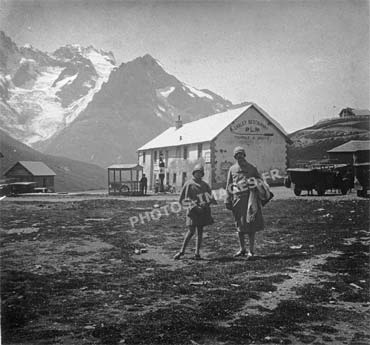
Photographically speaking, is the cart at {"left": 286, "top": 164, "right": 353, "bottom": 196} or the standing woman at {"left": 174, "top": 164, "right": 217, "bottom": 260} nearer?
the standing woman at {"left": 174, "top": 164, "right": 217, "bottom": 260}

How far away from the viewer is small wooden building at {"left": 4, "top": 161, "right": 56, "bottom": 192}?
17.7 ft

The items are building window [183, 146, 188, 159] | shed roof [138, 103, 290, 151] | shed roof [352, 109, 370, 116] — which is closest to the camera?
shed roof [352, 109, 370, 116]

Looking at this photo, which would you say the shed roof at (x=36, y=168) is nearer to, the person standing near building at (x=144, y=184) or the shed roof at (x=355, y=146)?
the person standing near building at (x=144, y=184)

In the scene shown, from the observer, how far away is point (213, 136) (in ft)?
30.6

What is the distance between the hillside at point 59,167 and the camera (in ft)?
16.6

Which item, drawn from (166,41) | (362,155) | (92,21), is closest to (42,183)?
(92,21)

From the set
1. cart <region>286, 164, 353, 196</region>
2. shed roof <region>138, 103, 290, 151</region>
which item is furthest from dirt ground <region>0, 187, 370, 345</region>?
shed roof <region>138, 103, 290, 151</region>

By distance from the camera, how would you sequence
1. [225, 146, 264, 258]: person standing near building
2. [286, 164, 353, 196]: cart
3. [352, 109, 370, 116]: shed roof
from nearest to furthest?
[225, 146, 264, 258]: person standing near building < [352, 109, 370, 116]: shed roof < [286, 164, 353, 196]: cart

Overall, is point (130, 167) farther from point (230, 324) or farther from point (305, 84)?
point (230, 324)

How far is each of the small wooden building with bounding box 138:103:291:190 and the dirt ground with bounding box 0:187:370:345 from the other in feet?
2.18

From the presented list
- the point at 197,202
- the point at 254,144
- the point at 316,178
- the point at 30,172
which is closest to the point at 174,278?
the point at 197,202

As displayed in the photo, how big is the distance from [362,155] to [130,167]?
4.82 meters

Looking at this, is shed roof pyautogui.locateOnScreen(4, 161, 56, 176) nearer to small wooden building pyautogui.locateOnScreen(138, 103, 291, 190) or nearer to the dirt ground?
the dirt ground

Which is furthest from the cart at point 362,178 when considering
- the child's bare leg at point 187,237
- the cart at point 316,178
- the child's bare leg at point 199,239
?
the child's bare leg at point 187,237
